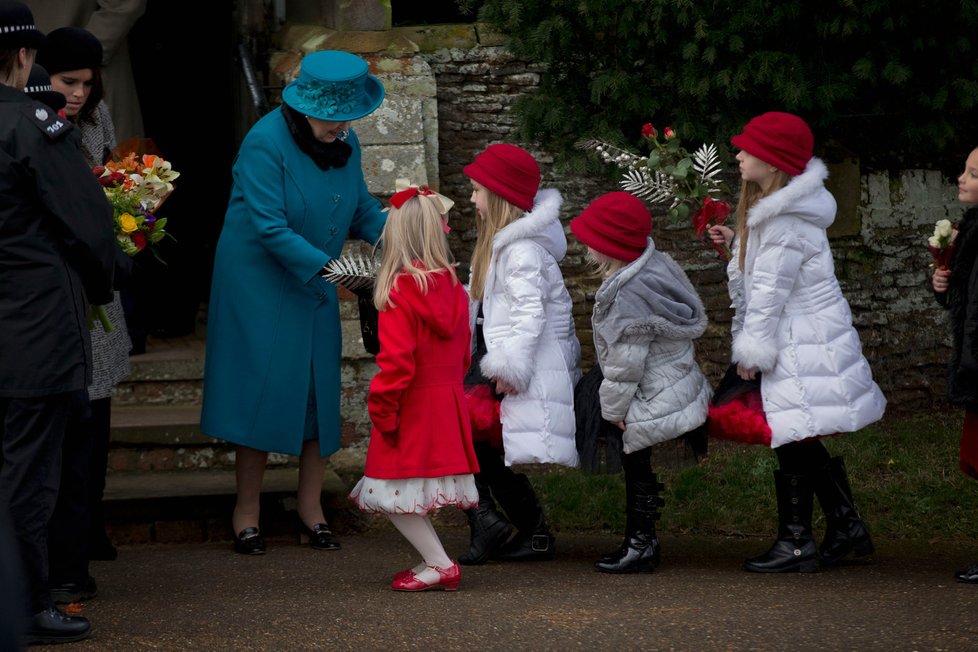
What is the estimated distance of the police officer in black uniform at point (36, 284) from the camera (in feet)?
13.8

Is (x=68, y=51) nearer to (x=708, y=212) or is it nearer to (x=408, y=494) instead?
(x=408, y=494)

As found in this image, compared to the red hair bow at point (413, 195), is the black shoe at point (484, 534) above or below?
below

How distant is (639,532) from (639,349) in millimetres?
710

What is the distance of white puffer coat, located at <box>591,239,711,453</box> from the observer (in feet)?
17.5

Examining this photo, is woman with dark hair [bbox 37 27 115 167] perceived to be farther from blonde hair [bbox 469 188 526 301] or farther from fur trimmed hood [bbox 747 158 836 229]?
fur trimmed hood [bbox 747 158 836 229]

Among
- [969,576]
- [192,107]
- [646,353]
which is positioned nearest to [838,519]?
[969,576]

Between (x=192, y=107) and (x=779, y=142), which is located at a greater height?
(x=192, y=107)

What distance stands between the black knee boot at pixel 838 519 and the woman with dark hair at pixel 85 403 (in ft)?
8.80

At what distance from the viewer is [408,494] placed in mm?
5074

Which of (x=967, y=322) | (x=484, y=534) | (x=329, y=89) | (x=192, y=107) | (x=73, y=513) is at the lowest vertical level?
(x=484, y=534)

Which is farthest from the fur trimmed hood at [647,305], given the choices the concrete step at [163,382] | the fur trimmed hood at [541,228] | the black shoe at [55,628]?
the concrete step at [163,382]

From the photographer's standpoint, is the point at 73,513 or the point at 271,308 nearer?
the point at 73,513

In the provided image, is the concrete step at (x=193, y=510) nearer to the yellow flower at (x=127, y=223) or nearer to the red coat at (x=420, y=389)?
the red coat at (x=420, y=389)

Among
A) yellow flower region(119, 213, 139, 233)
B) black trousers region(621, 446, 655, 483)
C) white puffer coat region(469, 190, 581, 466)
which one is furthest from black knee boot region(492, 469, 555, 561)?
yellow flower region(119, 213, 139, 233)
